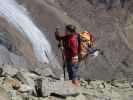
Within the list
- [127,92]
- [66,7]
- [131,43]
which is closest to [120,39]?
[131,43]

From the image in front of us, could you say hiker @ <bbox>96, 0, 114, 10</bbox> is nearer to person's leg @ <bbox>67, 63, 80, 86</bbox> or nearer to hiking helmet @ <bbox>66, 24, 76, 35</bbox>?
person's leg @ <bbox>67, 63, 80, 86</bbox>

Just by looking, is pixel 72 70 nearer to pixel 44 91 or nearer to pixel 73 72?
pixel 73 72

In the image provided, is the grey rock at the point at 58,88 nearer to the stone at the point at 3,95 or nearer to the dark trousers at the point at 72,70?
the stone at the point at 3,95

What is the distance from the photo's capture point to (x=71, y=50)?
11.7 meters

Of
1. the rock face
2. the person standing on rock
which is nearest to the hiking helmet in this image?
the person standing on rock

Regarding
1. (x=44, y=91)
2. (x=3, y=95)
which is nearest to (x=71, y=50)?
(x=44, y=91)

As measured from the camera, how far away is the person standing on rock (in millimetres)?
11586

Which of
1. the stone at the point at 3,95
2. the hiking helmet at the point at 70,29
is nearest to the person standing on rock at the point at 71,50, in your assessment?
the hiking helmet at the point at 70,29

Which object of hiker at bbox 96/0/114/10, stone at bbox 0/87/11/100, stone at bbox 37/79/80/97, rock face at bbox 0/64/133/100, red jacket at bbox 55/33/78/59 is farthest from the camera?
hiker at bbox 96/0/114/10

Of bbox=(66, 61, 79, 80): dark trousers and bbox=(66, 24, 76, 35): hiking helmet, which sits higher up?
bbox=(66, 24, 76, 35): hiking helmet

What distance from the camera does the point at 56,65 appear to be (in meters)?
23.9

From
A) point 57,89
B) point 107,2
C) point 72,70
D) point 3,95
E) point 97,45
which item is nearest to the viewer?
point 3,95

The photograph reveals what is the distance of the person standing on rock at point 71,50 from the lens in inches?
456

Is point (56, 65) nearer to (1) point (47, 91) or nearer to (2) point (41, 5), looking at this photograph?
(2) point (41, 5)
